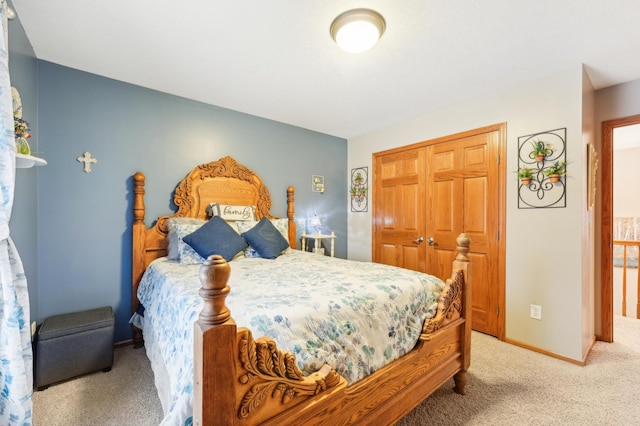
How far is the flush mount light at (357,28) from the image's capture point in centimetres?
163

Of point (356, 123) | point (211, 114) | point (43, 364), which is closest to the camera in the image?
point (43, 364)

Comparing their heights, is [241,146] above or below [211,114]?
below

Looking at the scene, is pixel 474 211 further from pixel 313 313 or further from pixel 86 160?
pixel 86 160

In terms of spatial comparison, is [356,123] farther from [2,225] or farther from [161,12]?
[2,225]

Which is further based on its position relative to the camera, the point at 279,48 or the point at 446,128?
the point at 446,128

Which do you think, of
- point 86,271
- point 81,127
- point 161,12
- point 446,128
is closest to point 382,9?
point 161,12

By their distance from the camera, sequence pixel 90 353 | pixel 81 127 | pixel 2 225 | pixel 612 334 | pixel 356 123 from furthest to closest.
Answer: pixel 356 123
pixel 612 334
pixel 81 127
pixel 90 353
pixel 2 225

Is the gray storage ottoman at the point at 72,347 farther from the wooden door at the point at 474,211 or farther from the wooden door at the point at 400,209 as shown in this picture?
the wooden door at the point at 474,211

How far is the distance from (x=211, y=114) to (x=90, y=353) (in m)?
2.42

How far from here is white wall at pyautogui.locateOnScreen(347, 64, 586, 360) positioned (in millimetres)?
2211

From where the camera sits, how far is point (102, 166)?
242cm

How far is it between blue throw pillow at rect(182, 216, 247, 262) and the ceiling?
4.45 ft

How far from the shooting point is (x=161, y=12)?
1.65 m

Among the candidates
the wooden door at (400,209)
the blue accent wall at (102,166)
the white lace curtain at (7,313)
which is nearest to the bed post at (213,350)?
the white lace curtain at (7,313)
